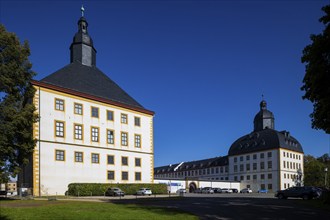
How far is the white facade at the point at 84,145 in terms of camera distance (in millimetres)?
40438

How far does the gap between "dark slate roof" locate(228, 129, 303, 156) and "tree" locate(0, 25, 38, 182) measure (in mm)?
68663

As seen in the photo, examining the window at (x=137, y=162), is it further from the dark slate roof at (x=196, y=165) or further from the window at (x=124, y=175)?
the dark slate roof at (x=196, y=165)

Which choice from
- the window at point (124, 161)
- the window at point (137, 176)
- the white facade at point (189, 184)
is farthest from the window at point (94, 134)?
the white facade at point (189, 184)

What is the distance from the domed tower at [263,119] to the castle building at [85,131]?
5460 cm

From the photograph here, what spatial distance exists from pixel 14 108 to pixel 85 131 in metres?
15.5

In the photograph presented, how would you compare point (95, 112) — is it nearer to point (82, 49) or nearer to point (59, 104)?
point (59, 104)

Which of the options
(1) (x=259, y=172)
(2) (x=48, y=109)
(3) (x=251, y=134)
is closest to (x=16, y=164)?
(2) (x=48, y=109)

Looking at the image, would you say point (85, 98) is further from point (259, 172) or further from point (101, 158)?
point (259, 172)

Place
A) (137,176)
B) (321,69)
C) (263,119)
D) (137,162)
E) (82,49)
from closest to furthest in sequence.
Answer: (321,69), (137,176), (137,162), (82,49), (263,119)

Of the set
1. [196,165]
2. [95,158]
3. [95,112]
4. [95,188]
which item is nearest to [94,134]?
[95,112]

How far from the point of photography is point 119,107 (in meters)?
49.7

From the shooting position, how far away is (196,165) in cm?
12212

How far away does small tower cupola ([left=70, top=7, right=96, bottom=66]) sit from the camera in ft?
178

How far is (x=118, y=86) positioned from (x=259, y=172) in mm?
51237
